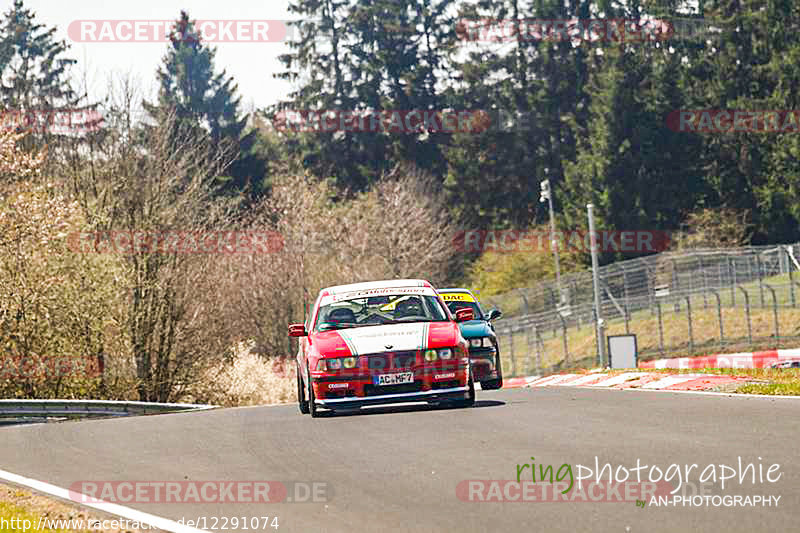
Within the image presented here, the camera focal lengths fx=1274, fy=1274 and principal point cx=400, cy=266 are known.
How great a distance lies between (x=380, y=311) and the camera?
1723 cm

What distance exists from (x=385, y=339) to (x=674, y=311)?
31135mm

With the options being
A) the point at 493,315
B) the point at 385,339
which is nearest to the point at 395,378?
the point at 385,339

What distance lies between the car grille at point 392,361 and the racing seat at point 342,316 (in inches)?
50.4

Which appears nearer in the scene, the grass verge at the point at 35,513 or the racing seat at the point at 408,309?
the grass verge at the point at 35,513

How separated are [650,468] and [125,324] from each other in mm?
27900

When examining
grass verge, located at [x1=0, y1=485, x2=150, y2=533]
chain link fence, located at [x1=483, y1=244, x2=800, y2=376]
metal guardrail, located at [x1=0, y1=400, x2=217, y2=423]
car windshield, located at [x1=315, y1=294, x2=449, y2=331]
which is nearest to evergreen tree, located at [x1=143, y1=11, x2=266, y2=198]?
chain link fence, located at [x1=483, y1=244, x2=800, y2=376]

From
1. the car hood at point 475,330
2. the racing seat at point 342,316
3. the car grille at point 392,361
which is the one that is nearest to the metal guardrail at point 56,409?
the car hood at point 475,330

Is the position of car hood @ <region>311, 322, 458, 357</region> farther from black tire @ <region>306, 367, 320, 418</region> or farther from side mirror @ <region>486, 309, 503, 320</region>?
side mirror @ <region>486, 309, 503, 320</region>

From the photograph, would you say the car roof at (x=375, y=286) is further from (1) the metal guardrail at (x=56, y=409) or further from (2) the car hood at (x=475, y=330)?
(1) the metal guardrail at (x=56, y=409)

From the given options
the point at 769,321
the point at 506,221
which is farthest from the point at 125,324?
the point at 506,221

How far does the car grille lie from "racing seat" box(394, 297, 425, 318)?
4.65ft

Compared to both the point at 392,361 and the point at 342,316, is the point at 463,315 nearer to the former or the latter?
the point at 342,316

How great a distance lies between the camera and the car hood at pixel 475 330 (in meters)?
20.8

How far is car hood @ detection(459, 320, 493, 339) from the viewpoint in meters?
20.8
